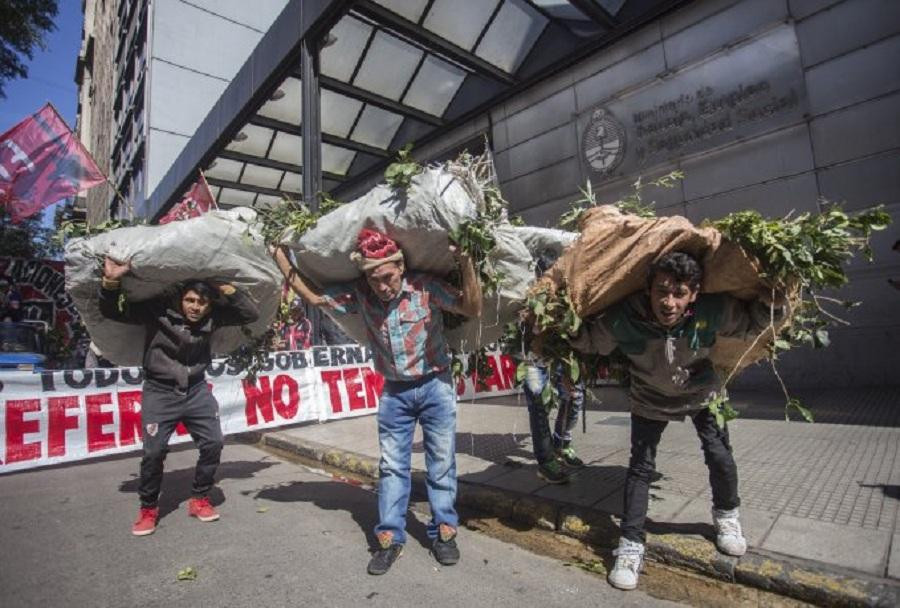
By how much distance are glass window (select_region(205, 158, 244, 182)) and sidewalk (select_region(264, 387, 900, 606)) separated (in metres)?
10.1

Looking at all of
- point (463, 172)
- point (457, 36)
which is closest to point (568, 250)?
point (463, 172)

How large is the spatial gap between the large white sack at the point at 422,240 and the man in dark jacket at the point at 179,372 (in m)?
1.06

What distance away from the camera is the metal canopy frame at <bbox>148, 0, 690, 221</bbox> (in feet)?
30.2

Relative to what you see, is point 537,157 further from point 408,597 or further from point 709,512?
point 408,597

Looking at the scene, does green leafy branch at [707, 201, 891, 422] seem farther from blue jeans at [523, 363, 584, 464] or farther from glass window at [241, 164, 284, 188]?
glass window at [241, 164, 284, 188]

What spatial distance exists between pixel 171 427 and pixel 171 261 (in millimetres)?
1247

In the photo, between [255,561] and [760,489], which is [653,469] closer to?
[760,489]

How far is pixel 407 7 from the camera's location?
9102 mm

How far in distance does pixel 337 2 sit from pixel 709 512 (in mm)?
9002

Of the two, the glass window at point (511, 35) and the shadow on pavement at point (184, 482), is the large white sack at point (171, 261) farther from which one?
the glass window at point (511, 35)

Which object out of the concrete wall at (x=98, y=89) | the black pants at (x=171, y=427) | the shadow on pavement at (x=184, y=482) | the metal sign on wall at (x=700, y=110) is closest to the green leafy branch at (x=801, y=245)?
the black pants at (x=171, y=427)

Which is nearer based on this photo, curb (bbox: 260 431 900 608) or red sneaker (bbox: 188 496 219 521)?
curb (bbox: 260 431 900 608)

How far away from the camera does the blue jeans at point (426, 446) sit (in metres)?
2.86

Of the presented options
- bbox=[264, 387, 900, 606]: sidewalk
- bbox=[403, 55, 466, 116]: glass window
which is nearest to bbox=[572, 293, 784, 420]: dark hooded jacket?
bbox=[264, 387, 900, 606]: sidewalk
